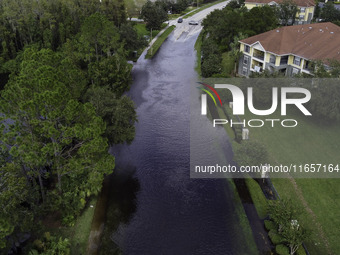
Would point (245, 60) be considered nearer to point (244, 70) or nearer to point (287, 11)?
point (244, 70)

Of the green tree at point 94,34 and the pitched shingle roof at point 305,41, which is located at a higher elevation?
the green tree at point 94,34

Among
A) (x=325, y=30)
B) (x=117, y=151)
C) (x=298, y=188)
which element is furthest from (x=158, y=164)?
(x=325, y=30)

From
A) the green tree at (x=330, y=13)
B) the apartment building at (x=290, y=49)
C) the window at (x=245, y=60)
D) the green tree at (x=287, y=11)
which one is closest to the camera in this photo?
the apartment building at (x=290, y=49)

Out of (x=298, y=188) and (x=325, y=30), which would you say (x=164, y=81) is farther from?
(x=298, y=188)

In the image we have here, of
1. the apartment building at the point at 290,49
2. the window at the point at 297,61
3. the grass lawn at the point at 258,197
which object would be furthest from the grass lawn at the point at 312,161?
the window at the point at 297,61

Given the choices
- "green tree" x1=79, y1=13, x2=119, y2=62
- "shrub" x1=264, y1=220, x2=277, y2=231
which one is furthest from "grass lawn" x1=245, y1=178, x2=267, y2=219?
"green tree" x1=79, y1=13, x2=119, y2=62

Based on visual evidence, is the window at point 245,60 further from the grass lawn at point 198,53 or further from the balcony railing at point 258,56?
the grass lawn at point 198,53

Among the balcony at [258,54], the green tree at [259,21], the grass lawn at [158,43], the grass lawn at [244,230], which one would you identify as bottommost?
the grass lawn at [244,230]
